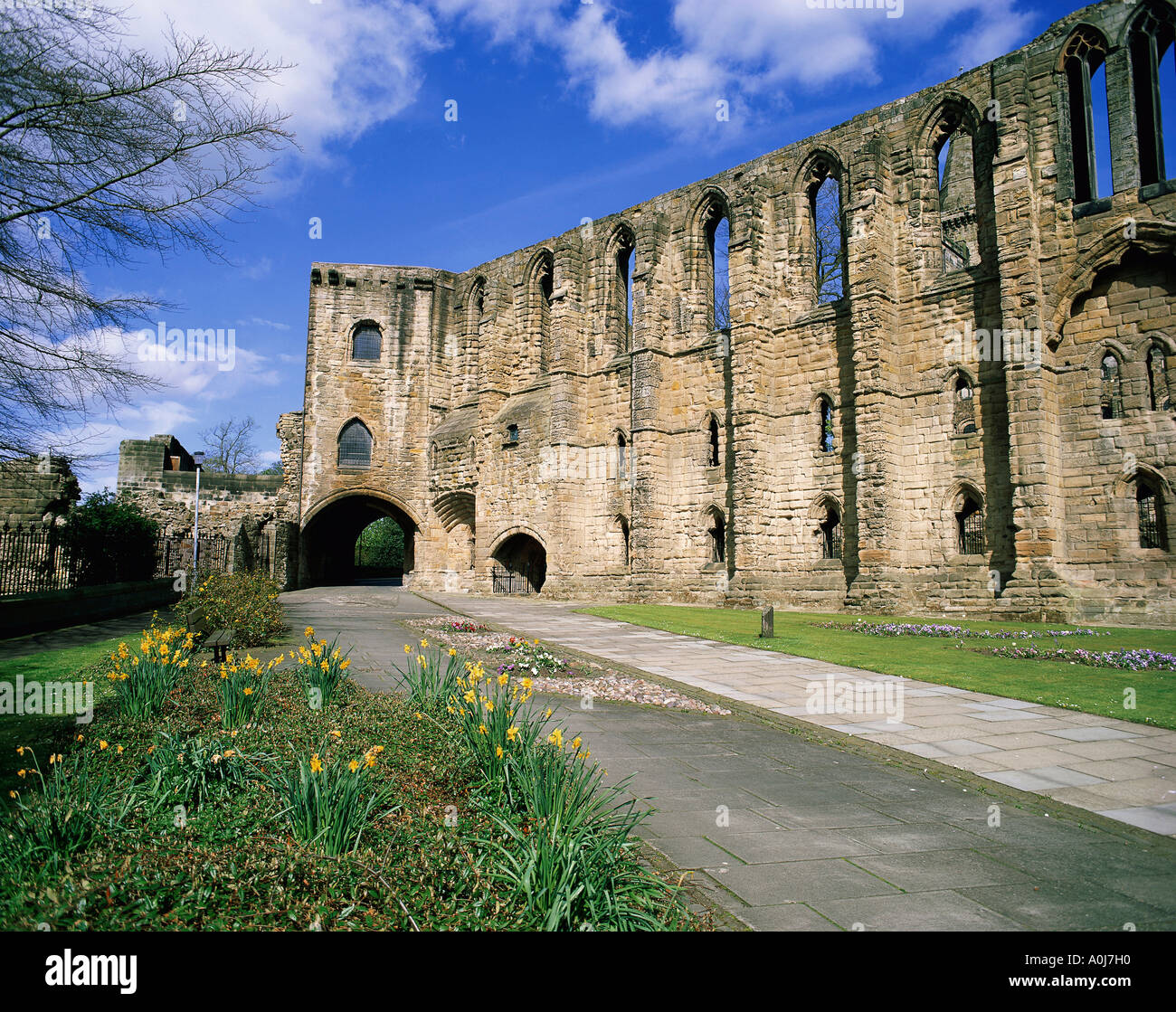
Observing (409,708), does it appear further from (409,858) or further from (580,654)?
(580,654)

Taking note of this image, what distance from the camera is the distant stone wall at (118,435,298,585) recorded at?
27.5m

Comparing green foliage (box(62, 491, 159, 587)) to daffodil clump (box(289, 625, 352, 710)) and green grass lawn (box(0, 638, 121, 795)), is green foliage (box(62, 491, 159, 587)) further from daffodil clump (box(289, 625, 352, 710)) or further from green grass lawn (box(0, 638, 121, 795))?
daffodil clump (box(289, 625, 352, 710))

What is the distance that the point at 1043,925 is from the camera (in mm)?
3127

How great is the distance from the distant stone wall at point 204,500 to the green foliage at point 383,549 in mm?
24532

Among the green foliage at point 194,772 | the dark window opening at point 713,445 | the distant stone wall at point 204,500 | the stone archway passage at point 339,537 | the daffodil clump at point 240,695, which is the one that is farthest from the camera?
the stone archway passage at point 339,537

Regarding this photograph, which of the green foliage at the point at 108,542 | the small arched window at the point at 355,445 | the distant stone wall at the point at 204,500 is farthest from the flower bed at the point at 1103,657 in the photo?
the small arched window at the point at 355,445

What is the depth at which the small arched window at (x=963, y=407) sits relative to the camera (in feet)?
59.1

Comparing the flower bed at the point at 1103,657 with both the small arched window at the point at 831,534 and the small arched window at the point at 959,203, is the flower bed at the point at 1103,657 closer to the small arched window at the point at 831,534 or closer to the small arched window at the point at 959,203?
the small arched window at the point at 831,534

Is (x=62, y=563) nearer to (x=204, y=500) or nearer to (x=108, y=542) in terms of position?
(x=108, y=542)

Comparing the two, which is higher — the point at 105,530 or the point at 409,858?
the point at 105,530

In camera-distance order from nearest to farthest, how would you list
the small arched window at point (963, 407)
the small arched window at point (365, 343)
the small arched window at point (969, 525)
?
the small arched window at point (969, 525) < the small arched window at point (963, 407) < the small arched window at point (365, 343)

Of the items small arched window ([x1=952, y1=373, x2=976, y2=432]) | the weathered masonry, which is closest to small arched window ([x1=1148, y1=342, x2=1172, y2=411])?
the weathered masonry
